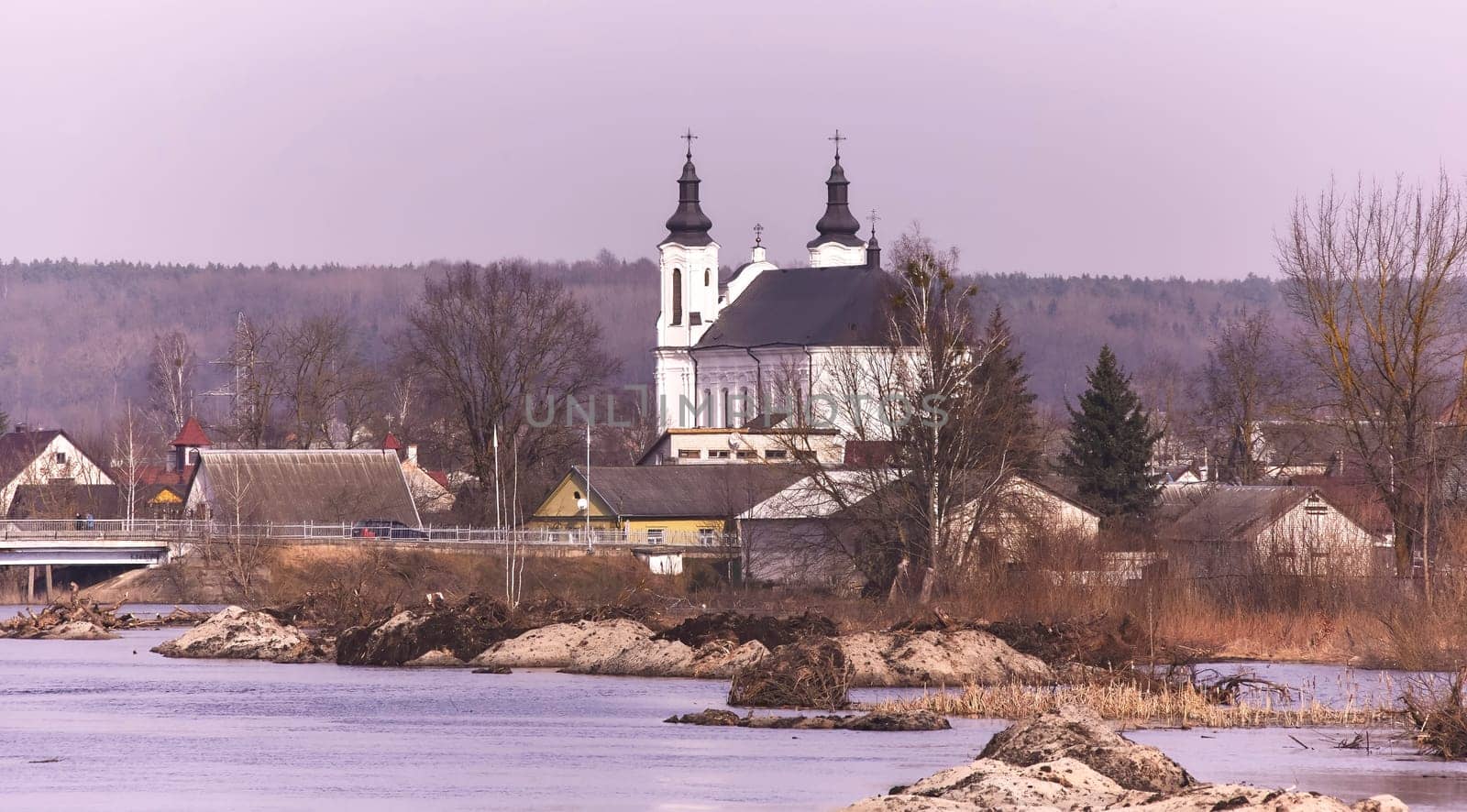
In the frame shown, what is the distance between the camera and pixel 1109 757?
20609 mm

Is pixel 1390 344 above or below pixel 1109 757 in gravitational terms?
above

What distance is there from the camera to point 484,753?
87.0ft

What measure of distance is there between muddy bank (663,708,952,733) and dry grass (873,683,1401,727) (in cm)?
90

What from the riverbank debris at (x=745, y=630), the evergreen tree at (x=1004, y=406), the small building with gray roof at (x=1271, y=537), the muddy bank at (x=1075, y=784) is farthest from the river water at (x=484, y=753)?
the evergreen tree at (x=1004, y=406)

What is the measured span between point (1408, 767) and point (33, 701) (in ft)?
65.8

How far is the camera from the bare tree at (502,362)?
283 ft

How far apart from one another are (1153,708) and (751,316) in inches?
3265

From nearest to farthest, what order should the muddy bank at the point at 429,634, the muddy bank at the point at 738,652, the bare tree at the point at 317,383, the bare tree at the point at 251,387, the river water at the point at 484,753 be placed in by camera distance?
the river water at the point at 484,753
the muddy bank at the point at 738,652
the muddy bank at the point at 429,634
the bare tree at the point at 251,387
the bare tree at the point at 317,383

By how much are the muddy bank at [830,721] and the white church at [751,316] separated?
68.9 m

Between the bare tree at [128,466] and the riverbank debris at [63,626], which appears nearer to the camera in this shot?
the riverbank debris at [63,626]

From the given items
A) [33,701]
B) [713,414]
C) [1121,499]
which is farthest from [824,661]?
[713,414]

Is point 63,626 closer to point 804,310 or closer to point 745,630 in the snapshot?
point 745,630

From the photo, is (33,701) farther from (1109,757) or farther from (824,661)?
(1109,757)

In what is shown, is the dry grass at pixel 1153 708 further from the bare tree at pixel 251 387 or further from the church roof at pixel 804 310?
the bare tree at pixel 251 387
